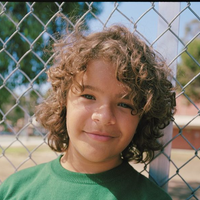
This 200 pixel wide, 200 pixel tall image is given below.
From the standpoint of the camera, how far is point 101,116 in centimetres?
117

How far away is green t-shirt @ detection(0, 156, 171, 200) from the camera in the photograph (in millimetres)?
1270

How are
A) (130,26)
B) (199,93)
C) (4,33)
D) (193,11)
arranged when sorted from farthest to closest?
1. (199,93)
2. (4,33)
3. (130,26)
4. (193,11)

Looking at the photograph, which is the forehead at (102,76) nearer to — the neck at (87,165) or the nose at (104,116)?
the nose at (104,116)

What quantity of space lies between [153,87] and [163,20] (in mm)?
365

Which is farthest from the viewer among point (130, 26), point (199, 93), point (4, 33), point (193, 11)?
point (199, 93)

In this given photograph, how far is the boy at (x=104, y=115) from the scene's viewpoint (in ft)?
3.99

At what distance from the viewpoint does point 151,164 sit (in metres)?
1.50

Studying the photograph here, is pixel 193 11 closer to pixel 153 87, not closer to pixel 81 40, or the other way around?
pixel 153 87

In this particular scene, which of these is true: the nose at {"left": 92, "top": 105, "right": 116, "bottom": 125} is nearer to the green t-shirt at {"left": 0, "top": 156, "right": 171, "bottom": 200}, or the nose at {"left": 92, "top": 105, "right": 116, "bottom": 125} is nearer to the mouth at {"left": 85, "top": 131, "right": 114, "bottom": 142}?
the mouth at {"left": 85, "top": 131, "right": 114, "bottom": 142}

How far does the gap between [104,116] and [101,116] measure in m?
0.01

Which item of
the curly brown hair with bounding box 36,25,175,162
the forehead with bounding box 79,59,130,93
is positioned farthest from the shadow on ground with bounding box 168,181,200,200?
the forehead with bounding box 79,59,130,93

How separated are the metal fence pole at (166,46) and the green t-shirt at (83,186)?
0.15m

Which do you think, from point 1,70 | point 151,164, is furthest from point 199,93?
point 151,164

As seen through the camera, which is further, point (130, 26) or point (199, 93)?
point (199, 93)
